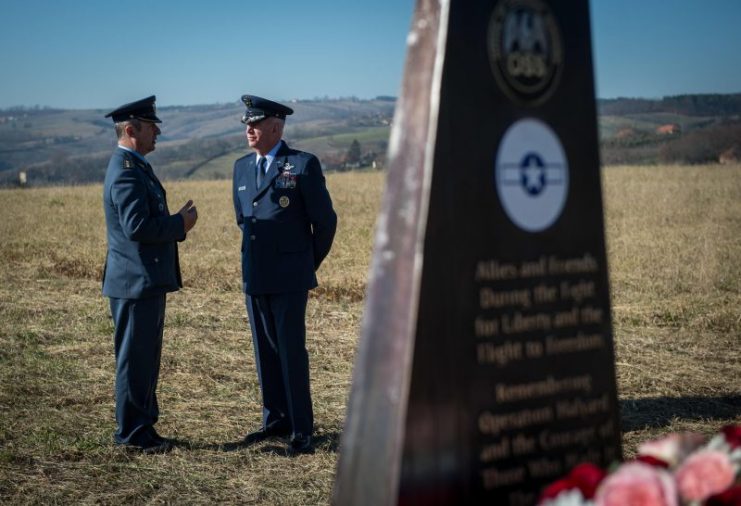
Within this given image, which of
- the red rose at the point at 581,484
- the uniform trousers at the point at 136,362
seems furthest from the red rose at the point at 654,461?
the uniform trousers at the point at 136,362

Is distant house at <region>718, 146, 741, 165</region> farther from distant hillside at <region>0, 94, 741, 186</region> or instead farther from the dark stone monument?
the dark stone monument

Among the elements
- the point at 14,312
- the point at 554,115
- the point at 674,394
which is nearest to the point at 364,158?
the point at 14,312

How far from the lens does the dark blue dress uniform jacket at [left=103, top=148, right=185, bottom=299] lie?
550 cm

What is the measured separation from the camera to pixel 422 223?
2.45 m

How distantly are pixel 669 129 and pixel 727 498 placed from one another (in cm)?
5634

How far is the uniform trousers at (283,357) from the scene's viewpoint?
223 inches

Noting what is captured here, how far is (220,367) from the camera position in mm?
7828

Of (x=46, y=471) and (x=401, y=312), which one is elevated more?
(x=401, y=312)

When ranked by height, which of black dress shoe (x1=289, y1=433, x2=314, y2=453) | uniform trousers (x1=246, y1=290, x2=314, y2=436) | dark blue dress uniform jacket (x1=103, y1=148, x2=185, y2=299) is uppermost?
dark blue dress uniform jacket (x1=103, y1=148, x2=185, y2=299)

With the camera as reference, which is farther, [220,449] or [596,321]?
[220,449]

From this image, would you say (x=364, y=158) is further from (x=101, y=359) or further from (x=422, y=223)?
(x=422, y=223)

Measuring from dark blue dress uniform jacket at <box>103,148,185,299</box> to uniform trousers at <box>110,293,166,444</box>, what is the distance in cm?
11

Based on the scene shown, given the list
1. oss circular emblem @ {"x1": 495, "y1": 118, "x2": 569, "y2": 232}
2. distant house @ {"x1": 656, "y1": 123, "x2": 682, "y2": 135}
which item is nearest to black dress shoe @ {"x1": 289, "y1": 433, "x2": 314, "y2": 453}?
oss circular emblem @ {"x1": 495, "y1": 118, "x2": 569, "y2": 232}

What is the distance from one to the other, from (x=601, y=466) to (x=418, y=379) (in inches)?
37.0
